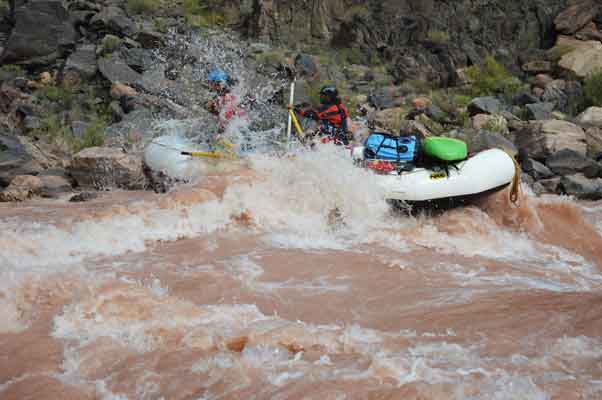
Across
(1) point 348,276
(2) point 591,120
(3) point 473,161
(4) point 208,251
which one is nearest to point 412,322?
(1) point 348,276

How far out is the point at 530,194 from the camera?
8125mm

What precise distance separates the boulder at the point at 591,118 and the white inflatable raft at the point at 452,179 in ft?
20.8

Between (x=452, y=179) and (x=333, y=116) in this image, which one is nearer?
(x=452, y=179)

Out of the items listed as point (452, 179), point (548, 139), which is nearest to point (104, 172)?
point (452, 179)

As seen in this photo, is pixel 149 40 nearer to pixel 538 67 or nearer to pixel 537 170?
pixel 537 170

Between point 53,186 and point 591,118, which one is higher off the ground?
point 591,118

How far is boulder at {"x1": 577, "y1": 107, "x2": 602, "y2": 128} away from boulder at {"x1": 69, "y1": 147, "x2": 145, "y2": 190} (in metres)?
9.10

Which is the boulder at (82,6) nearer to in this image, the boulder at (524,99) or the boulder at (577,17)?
the boulder at (524,99)

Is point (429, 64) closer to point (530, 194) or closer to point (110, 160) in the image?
point (530, 194)

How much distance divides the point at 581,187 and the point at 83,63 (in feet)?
38.3

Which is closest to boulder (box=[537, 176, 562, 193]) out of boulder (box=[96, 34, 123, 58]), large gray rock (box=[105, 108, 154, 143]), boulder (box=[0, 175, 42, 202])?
large gray rock (box=[105, 108, 154, 143])

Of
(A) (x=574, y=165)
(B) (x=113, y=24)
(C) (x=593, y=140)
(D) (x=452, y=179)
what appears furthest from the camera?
(B) (x=113, y=24)

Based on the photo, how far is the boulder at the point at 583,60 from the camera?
14.3 meters

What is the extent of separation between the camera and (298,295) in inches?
155
